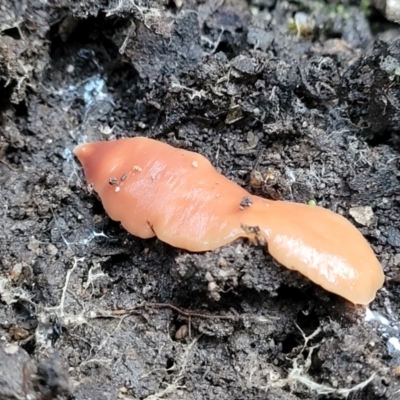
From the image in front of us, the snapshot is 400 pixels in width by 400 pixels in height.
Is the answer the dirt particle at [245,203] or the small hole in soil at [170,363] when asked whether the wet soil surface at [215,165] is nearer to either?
the small hole in soil at [170,363]

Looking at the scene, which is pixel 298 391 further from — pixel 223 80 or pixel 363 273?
pixel 223 80

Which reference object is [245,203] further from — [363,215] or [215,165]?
[363,215]

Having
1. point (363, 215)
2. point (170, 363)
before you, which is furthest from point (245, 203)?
point (170, 363)

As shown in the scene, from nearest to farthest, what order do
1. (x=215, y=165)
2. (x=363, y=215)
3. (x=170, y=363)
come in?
(x=170, y=363), (x=363, y=215), (x=215, y=165)

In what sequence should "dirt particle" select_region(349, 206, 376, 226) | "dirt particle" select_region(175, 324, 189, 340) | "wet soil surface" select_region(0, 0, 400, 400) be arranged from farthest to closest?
"dirt particle" select_region(349, 206, 376, 226), "dirt particle" select_region(175, 324, 189, 340), "wet soil surface" select_region(0, 0, 400, 400)

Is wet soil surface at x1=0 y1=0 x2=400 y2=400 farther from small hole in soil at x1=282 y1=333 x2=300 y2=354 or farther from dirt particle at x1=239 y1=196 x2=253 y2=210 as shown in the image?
dirt particle at x1=239 y1=196 x2=253 y2=210

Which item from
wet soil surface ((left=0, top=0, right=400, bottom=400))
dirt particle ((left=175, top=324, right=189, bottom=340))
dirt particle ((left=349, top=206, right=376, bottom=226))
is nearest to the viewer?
wet soil surface ((left=0, top=0, right=400, bottom=400))

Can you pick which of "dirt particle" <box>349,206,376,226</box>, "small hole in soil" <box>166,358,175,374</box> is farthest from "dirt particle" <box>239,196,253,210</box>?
"small hole in soil" <box>166,358,175,374</box>

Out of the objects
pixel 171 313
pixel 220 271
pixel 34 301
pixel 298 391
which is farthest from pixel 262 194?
pixel 34 301
